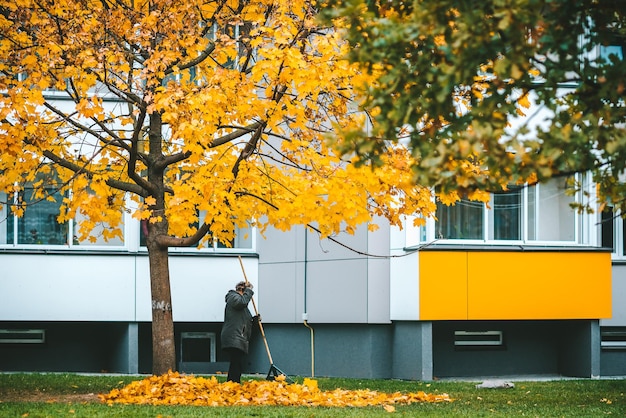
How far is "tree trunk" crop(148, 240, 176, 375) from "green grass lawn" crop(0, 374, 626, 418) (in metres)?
1.18

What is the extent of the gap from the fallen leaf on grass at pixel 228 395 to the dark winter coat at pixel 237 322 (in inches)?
77.5

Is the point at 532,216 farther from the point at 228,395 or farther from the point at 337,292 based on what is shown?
the point at 228,395

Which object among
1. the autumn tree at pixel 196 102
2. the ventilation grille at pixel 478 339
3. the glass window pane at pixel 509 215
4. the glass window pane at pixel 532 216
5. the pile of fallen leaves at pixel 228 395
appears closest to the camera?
the autumn tree at pixel 196 102

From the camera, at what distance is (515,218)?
19281 millimetres

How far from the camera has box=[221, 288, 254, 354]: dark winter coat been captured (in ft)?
52.9

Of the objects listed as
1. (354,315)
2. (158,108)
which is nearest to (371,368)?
(354,315)

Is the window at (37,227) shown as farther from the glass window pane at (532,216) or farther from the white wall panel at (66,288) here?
the glass window pane at (532,216)

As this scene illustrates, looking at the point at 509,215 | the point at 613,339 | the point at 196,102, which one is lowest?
the point at 613,339

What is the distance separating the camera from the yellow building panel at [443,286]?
18.4 metres

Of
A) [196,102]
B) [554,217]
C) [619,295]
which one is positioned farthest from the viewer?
[619,295]

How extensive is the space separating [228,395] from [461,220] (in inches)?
269

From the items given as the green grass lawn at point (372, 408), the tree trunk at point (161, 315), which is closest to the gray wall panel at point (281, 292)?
the green grass lawn at point (372, 408)

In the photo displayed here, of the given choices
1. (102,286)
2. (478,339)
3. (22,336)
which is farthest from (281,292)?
(22,336)

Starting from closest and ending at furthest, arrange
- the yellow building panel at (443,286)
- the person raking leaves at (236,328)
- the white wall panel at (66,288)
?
the person raking leaves at (236,328)
the yellow building panel at (443,286)
the white wall panel at (66,288)
